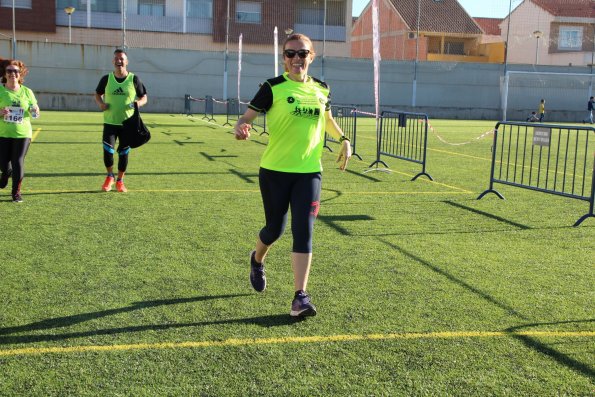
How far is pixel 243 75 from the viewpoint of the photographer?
136 ft

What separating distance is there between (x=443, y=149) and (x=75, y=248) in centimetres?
1514

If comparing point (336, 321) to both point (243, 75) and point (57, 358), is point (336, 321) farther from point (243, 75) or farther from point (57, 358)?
point (243, 75)

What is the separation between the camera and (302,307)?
5137mm

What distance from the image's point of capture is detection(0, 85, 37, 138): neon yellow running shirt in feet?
31.4

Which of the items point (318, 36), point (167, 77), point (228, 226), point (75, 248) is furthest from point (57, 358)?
point (318, 36)

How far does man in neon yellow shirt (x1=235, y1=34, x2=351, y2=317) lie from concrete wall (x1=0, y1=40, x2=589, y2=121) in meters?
35.2

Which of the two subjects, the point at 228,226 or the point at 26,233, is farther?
the point at 228,226

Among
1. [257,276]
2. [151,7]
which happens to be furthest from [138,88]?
[151,7]

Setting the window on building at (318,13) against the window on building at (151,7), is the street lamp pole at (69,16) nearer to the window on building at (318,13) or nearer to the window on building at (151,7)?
the window on building at (151,7)

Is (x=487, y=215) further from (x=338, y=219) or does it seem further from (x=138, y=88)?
(x=138, y=88)

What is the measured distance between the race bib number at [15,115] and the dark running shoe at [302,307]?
6.03 metres

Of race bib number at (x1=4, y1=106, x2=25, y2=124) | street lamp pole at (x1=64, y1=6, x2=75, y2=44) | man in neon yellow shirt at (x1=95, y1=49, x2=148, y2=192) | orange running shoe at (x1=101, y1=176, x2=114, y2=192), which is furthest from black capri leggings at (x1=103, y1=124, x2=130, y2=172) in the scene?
street lamp pole at (x1=64, y1=6, x2=75, y2=44)

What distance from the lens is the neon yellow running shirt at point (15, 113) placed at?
9.58 m

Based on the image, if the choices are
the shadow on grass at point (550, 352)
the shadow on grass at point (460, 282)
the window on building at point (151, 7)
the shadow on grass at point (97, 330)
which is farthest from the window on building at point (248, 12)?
the shadow on grass at point (550, 352)
